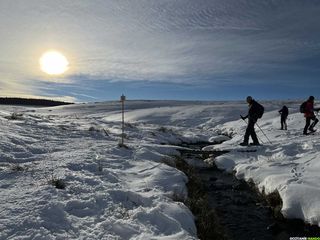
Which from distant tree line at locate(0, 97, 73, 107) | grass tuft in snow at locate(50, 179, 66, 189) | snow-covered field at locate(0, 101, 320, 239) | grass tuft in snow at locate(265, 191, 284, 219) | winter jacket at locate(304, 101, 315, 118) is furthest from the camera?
distant tree line at locate(0, 97, 73, 107)

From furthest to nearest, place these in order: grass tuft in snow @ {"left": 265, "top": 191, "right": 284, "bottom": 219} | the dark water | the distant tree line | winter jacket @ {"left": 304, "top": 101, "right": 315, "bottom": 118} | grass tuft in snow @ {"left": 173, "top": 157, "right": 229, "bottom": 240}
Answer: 1. the distant tree line
2. winter jacket @ {"left": 304, "top": 101, "right": 315, "bottom": 118}
3. grass tuft in snow @ {"left": 265, "top": 191, "right": 284, "bottom": 219}
4. the dark water
5. grass tuft in snow @ {"left": 173, "top": 157, "right": 229, "bottom": 240}

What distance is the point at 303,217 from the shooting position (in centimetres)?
795

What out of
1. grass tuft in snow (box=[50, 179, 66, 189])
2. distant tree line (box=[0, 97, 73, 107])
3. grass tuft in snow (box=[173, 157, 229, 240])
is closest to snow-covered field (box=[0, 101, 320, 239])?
grass tuft in snow (box=[50, 179, 66, 189])

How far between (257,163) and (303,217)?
18.2 feet

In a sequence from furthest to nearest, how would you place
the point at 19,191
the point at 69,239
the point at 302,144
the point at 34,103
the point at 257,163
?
the point at 34,103 → the point at 302,144 → the point at 257,163 → the point at 19,191 → the point at 69,239

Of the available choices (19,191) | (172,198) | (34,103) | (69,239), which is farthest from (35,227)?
(34,103)

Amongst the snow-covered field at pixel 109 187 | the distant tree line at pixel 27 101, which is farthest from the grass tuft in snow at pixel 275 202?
the distant tree line at pixel 27 101

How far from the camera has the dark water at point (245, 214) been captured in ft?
25.8

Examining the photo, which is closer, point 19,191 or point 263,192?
point 19,191

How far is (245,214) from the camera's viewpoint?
9328mm

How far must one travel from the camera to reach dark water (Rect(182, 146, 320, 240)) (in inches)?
310

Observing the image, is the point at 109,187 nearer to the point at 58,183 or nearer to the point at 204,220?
the point at 58,183

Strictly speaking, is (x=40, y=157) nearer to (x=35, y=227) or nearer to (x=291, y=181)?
(x=35, y=227)

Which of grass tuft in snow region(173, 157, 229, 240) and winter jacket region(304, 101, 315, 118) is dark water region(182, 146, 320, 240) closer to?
grass tuft in snow region(173, 157, 229, 240)
